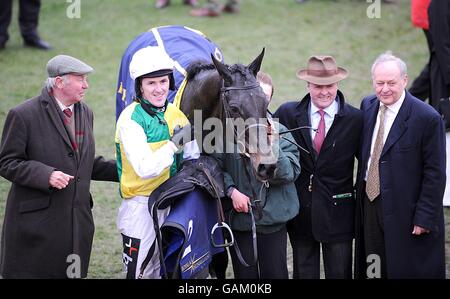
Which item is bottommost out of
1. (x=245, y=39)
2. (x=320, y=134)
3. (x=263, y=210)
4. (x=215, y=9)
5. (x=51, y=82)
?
(x=263, y=210)

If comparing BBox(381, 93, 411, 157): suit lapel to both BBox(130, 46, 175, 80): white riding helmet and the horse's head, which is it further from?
BBox(130, 46, 175, 80): white riding helmet

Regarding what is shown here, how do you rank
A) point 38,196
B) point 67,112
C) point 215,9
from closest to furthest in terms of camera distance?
point 38,196
point 67,112
point 215,9

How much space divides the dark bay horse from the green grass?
4.06m

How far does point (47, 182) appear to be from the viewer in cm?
417

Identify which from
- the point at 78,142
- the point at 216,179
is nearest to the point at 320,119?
the point at 216,179

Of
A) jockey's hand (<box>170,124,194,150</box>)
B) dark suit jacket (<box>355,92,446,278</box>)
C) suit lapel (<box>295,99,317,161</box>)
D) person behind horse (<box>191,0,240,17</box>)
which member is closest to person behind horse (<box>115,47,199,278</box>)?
jockey's hand (<box>170,124,194,150</box>)

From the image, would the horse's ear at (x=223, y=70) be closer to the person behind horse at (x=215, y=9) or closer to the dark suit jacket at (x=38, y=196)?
the dark suit jacket at (x=38, y=196)

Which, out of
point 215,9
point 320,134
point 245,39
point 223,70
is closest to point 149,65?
point 223,70

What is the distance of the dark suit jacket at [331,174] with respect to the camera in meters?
4.80

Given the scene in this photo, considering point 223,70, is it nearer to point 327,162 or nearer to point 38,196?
point 327,162

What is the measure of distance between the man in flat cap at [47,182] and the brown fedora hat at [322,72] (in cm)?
144

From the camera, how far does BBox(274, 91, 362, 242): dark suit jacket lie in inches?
189

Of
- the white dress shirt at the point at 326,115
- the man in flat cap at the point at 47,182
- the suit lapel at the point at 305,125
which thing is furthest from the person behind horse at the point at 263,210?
the man in flat cap at the point at 47,182

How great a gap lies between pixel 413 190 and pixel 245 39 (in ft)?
22.9
